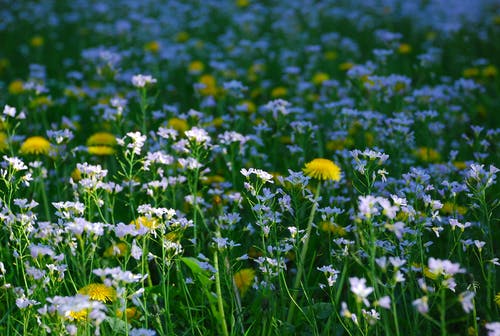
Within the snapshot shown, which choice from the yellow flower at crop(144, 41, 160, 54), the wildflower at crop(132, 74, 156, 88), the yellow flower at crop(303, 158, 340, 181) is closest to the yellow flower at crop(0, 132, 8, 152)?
the wildflower at crop(132, 74, 156, 88)

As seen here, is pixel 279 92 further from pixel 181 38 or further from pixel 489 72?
pixel 181 38

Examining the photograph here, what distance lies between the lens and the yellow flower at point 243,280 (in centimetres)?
258

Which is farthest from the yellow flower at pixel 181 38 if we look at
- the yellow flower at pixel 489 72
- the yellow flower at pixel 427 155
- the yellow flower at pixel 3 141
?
the yellow flower at pixel 427 155

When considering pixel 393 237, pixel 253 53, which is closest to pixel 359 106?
pixel 393 237

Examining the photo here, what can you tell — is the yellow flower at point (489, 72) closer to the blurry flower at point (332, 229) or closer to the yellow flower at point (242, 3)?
the blurry flower at point (332, 229)

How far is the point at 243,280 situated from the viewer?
2.60 m

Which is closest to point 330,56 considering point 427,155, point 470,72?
point 470,72

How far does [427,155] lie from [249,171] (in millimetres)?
1417

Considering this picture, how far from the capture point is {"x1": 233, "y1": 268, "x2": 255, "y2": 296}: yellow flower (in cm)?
258

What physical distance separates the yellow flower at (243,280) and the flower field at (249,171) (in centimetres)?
1

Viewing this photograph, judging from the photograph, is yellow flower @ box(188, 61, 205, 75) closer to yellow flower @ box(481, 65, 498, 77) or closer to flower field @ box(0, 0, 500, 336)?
flower field @ box(0, 0, 500, 336)

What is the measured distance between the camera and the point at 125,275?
1.90m

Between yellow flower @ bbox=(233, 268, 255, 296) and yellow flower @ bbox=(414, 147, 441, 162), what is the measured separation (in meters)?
1.35

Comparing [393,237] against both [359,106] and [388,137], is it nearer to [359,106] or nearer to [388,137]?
[388,137]
